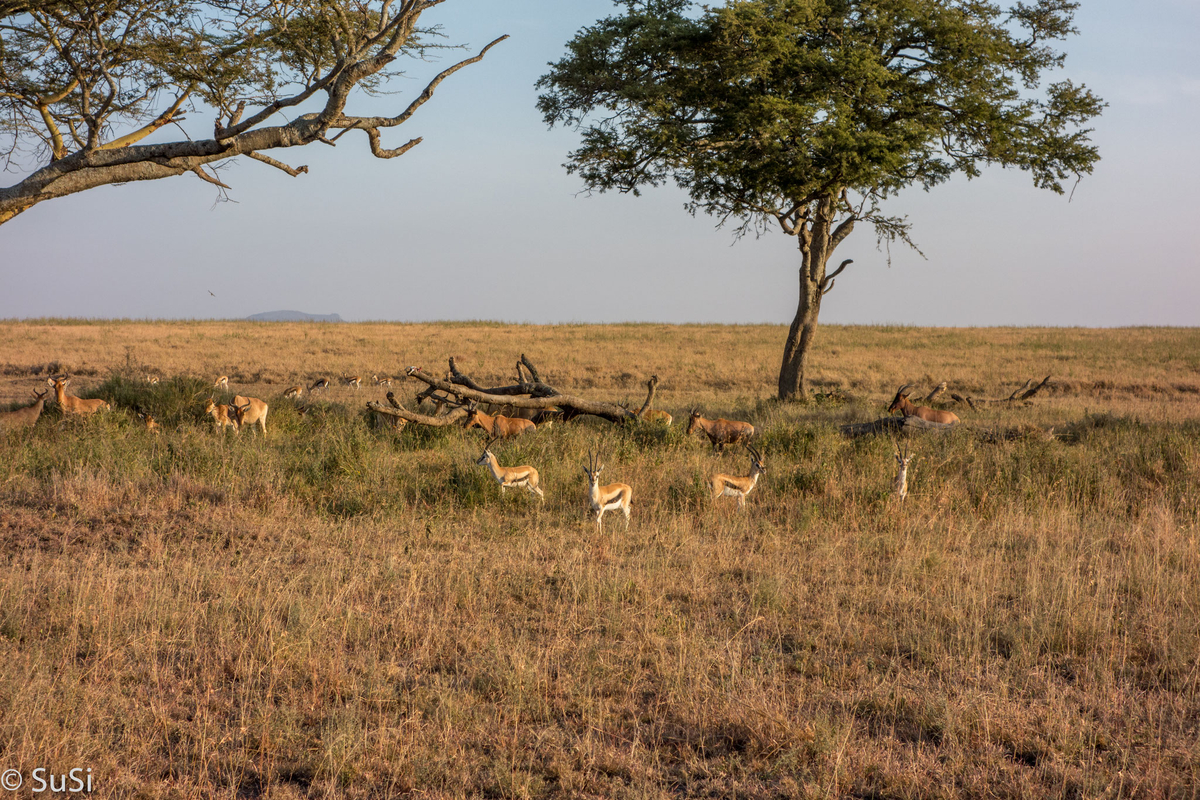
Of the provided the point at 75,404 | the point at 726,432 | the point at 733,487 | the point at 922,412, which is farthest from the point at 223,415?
the point at 922,412

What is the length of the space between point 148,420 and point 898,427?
1155 cm

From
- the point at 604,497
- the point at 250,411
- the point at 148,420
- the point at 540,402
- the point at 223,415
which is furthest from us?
the point at 250,411

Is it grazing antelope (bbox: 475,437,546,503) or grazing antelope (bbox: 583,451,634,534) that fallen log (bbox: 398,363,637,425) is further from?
grazing antelope (bbox: 583,451,634,534)

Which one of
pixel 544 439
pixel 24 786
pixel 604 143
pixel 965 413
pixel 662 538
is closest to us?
pixel 24 786

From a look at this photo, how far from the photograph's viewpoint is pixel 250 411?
14.1m

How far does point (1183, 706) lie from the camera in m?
4.64

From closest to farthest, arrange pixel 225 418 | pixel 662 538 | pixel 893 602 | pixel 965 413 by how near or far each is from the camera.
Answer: pixel 893 602 < pixel 662 538 < pixel 225 418 < pixel 965 413

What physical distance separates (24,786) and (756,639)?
402 centimetres

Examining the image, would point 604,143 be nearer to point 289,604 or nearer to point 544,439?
point 544,439

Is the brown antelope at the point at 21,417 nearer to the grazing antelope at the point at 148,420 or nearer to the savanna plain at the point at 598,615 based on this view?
the savanna plain at the point at 598,615

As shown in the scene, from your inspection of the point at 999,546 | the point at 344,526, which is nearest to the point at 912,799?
the point at 999,546

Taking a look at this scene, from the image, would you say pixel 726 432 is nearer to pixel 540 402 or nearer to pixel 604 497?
pixel 540 402

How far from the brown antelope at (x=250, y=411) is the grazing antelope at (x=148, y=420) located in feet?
3.91

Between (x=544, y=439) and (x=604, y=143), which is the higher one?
(x=604, y=143)
